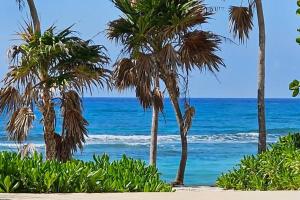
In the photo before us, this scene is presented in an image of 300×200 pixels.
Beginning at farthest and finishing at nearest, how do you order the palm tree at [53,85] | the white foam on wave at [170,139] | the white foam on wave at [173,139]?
the white foam on wave at [173,139] → the white foam on wave at [170,139] → the palm tree at [53,85]

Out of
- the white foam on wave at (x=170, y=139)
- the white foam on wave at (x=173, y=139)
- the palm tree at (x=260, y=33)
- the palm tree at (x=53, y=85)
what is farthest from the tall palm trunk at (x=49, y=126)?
the white foam on wave at (x=173, y=139)

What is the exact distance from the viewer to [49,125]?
16.2 meters

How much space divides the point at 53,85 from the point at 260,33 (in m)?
5.55

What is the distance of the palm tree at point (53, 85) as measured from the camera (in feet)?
51.7

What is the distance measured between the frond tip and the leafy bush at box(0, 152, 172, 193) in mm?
7463

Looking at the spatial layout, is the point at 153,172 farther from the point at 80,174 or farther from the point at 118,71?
the point at 118,71

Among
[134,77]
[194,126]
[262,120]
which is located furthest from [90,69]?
[194,126]

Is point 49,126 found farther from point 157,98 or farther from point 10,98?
point 157,98

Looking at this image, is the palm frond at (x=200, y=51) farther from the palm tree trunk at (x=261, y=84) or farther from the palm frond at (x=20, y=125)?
the palm frond at (x=20, y=125)

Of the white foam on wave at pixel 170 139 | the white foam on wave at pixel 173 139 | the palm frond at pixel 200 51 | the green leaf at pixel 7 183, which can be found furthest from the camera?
the white foam on wave at pixel 173 139

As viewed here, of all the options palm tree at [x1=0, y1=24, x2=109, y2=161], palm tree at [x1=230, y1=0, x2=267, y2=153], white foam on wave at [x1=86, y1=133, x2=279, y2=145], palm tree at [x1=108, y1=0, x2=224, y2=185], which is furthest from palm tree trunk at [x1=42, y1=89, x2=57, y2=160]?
white foam on wave at [x1=86, y1=133, x2=279, y2=145]

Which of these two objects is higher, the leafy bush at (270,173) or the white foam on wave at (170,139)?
the leafy bush at (270,173)

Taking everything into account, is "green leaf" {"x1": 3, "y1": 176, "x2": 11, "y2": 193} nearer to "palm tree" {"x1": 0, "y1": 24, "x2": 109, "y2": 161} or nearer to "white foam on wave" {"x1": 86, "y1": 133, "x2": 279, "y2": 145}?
"palm tree" {"x1": 0, "y1": 24, "x2": 109, "y2": 161}

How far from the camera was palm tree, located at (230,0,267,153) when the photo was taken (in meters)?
18.5
